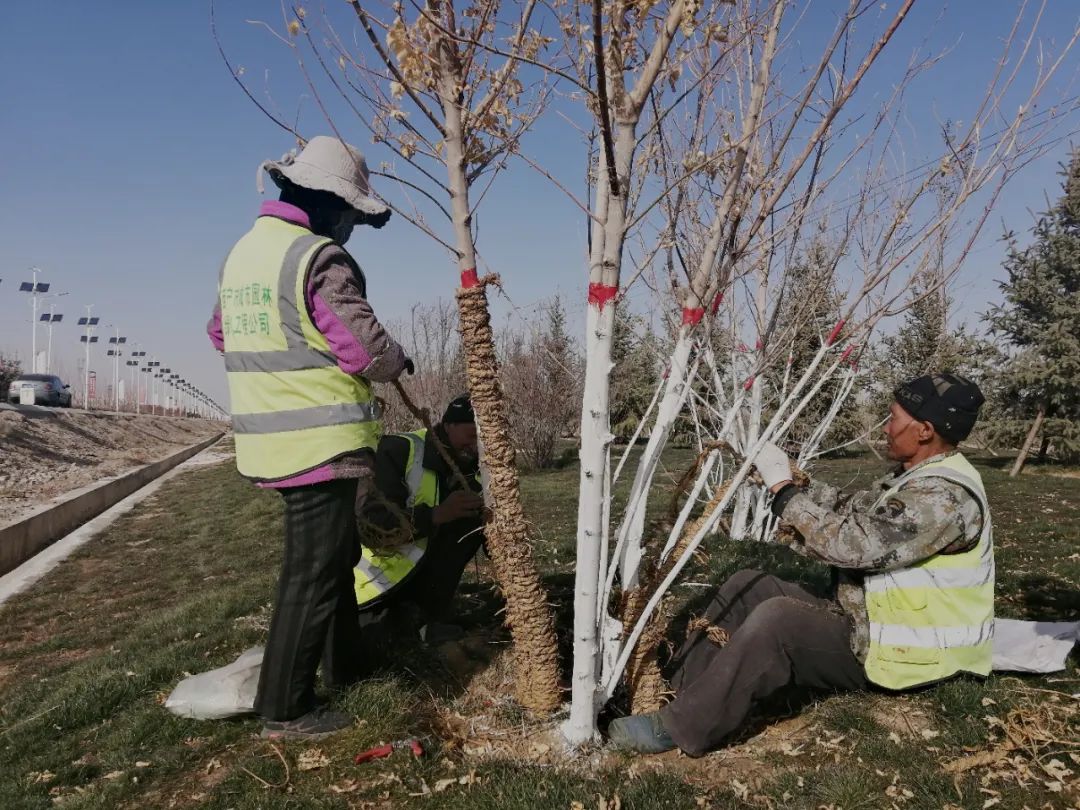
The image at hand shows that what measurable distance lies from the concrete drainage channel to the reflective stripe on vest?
20.5 ft

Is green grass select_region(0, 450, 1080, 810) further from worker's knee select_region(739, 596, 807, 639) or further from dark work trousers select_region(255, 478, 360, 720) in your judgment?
worker's knee select_region(739, 596, 807, 639)

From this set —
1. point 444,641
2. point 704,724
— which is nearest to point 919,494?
point 704,724

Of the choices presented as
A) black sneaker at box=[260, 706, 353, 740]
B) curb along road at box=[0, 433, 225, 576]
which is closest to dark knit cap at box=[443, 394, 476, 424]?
black sneaker at box=[260, 706, 353, 740]

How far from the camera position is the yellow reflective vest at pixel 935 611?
2598mm

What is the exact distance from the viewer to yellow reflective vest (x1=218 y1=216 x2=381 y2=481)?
2.53 m

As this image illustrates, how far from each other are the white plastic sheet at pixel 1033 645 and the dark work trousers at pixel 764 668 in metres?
0.77

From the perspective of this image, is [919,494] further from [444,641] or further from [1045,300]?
[1045,300]

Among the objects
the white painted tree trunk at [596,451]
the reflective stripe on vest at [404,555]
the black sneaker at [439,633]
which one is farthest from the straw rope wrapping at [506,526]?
the black sneaker at [439,633]

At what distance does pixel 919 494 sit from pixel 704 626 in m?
1.09

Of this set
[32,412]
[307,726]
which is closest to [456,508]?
[307,726]

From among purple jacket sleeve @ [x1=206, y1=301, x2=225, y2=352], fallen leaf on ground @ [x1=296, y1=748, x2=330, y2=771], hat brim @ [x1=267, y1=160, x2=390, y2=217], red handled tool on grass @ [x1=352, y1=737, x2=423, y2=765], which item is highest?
hat brim @ [x1=267, y1=160, x2=390, y2=217]

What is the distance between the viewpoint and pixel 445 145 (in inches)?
108

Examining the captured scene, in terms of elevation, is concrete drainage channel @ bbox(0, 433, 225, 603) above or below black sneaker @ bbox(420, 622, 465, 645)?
below

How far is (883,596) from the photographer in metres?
2.65
